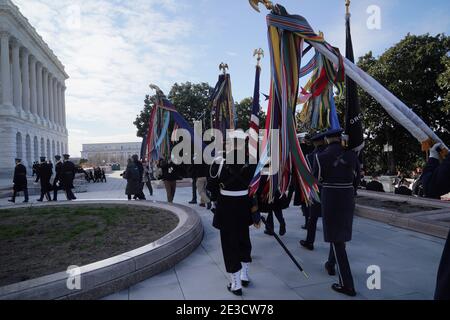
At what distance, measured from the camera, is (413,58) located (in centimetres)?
2412

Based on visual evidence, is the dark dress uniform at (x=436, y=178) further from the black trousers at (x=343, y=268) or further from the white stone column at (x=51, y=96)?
the white stone column at (x=51, y=96)

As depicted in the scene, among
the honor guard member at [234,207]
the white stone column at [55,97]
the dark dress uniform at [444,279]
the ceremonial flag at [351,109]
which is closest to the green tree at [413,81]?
the ceremonial flag at [351,109]

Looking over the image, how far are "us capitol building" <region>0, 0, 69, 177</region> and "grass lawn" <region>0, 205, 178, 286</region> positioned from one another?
3525 centimetres

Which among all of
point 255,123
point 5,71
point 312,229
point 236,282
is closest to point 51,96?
point 5,71

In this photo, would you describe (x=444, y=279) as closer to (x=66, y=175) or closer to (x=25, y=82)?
(x=66, y=175)

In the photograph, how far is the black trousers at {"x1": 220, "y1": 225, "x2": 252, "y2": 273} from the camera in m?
3.83

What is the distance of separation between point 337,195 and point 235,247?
152cm

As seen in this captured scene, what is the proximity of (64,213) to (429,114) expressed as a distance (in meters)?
27.2

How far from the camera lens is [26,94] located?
161 feet

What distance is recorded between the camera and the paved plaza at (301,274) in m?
3.79

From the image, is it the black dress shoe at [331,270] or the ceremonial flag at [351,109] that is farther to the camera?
the ceremonial flag at [351,109]

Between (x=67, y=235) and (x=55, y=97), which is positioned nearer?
(x=67, y=235)

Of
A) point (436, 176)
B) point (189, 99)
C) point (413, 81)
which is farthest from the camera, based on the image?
point (189, 99)

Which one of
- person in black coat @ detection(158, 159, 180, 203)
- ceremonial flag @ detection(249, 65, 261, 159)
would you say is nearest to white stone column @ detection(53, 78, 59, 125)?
person in black coat @ detection(158, 159, 180, 203)
